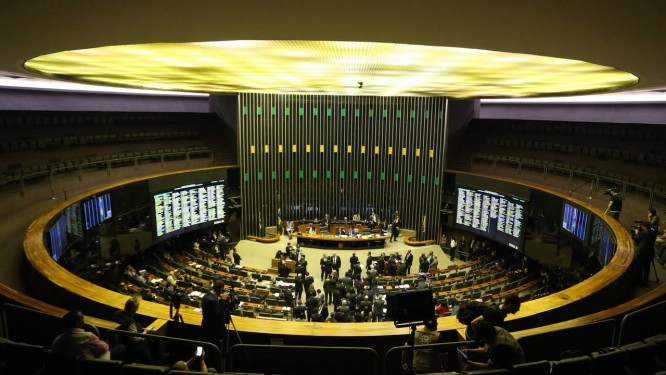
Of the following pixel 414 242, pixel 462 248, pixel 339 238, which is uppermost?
pixel 339 238

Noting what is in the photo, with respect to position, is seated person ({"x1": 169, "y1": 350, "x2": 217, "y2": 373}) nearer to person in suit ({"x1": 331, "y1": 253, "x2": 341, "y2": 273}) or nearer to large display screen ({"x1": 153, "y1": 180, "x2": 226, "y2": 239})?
person in suit ({"x1": 331, "y1": 253, "x2": 341, "y2": 273})

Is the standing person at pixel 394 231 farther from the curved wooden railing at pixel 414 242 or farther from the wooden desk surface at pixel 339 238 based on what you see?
the wooden desk surface at pixel 339 238

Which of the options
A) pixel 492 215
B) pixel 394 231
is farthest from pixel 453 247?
pixel 394 231

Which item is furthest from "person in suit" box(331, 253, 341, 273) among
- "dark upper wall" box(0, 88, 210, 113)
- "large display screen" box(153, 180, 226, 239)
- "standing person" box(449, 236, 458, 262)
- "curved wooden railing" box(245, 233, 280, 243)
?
"dark upper wall" box(0, 88, 210, 113)

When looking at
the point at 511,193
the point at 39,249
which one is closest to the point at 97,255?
the point at 39,249

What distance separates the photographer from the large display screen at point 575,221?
11.2 metres

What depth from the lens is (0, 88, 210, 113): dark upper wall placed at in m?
12.5

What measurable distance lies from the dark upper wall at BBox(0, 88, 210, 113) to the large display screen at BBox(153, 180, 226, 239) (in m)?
3.96

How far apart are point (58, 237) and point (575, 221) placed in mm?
12975

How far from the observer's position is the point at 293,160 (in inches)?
808

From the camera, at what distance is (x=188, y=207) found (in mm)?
16812

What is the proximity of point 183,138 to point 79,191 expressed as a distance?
23.8ft

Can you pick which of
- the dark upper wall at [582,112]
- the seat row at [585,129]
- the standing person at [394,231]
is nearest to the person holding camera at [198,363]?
the dark upper wall at [582,112]

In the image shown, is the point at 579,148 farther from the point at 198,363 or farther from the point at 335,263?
the point at 198,363
